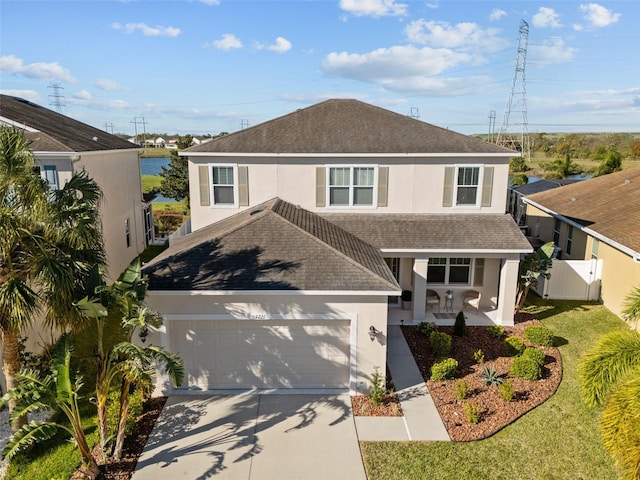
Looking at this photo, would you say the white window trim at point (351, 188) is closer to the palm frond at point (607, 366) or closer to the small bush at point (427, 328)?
the small bush at point (427, 328)

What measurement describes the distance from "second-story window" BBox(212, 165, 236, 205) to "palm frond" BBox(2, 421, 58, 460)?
421 inches

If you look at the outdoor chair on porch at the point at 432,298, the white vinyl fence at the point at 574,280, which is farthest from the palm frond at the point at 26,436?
the white vinyl fence at the point at 574,280

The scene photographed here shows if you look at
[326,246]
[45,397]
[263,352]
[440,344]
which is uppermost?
[326,246]

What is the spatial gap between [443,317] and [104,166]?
15768 mm

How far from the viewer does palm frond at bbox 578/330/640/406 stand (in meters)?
7.18

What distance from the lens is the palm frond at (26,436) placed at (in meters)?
7.60

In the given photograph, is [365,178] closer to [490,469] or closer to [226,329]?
[226,329]

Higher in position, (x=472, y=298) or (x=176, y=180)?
(x=176, y=180)

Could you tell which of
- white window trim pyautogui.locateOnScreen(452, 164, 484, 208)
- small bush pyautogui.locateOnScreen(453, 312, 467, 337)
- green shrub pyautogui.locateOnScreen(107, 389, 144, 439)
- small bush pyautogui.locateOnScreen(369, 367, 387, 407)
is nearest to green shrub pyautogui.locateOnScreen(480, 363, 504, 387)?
small bush pyautogui.locateOnScreen(453, 312, 467, 337)

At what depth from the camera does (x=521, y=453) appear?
9602 mm

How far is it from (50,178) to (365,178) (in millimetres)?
11684

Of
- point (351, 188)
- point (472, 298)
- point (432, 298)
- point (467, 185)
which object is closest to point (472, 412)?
point (432, 298)

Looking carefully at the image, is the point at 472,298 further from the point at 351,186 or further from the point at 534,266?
the point at 351,186

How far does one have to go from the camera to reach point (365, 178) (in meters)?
17.3
